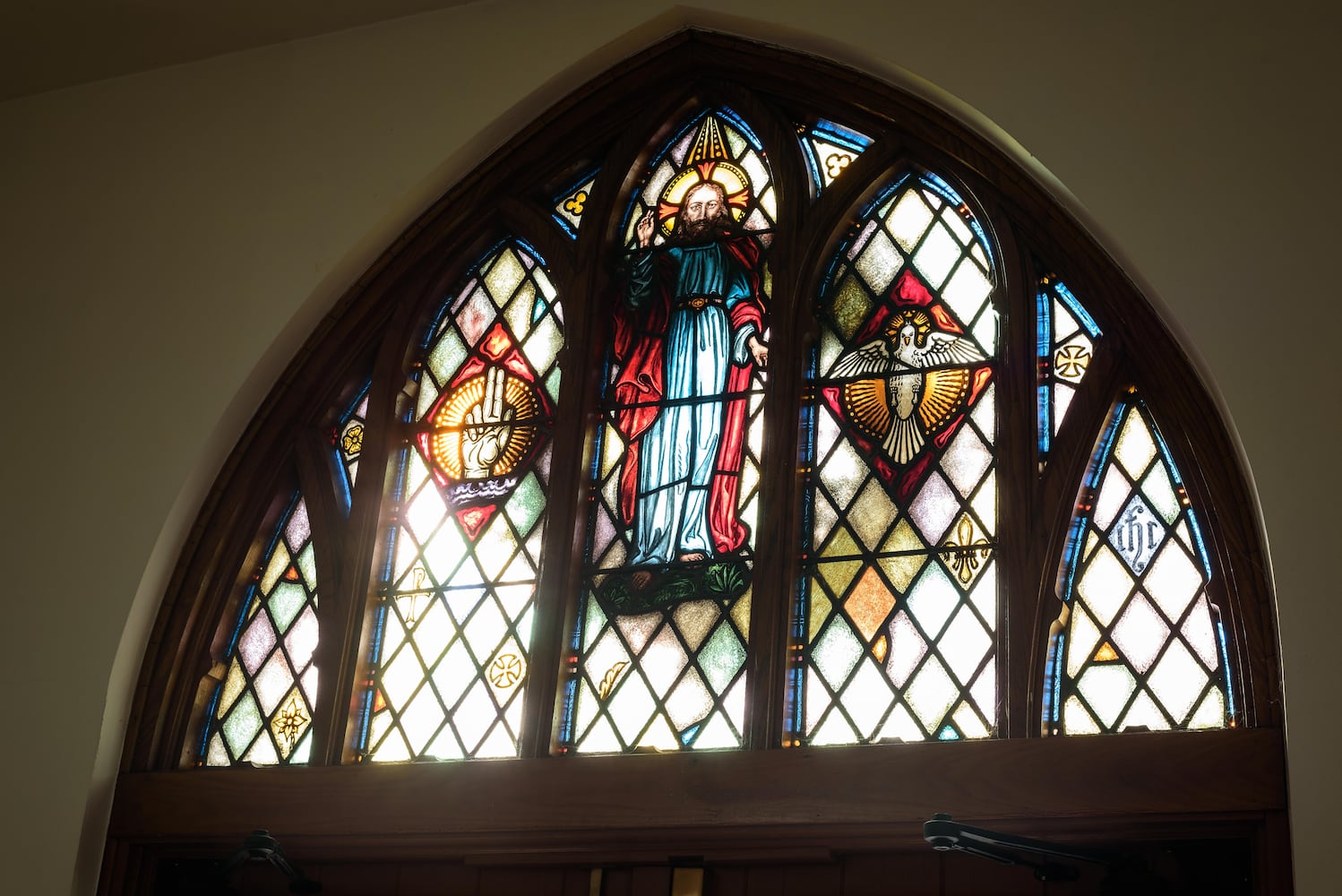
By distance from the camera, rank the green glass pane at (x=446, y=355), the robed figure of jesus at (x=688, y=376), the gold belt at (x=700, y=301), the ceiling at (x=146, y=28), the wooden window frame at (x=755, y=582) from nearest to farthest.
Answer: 1. the wooden window frame at (x=755, y=582)
2. the robed figure of jesus at (x=688, y=376)
3. the gold belt at (x=700, y=301)
4. the green glass pane at (x=446, y=355)
5. the ceiling at (x=146, y=28)

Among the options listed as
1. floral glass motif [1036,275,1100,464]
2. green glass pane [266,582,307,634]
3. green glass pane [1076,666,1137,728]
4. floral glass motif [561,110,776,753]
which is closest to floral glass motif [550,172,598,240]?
floral glass motif [561,110,776,753]

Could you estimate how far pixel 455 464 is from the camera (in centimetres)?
463

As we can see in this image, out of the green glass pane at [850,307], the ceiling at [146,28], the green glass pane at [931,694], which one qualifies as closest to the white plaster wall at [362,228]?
the ceiling at [146,28]

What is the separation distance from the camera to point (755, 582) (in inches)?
161

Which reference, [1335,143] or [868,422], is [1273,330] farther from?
[868,422]

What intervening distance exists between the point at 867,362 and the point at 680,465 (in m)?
0.55

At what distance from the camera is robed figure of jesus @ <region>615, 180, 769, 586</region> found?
14.1 ft

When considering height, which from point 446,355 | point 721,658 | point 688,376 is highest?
point 446,355

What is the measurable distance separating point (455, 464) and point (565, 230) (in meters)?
0.75

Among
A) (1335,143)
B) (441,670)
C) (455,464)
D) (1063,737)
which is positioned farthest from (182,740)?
(1335,143)

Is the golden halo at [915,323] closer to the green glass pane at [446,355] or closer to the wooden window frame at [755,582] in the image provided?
the wooden window frame at [755,582]

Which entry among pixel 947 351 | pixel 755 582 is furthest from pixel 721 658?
pixel 947 351

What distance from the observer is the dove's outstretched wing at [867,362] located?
4293 mm

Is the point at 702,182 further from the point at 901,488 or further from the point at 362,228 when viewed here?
the point at 901,488
